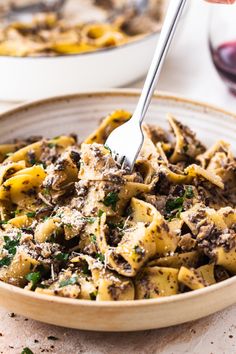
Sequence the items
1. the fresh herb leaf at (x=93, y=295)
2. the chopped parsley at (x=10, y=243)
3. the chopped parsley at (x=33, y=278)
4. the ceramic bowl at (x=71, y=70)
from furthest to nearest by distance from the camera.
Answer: the ceramic bowl at (x=71, y=70) → the chopped parsley at (x=10, y=243) → the chopped parsley at (x=33, y=278) → the fresh herb leaf at (x=93, y=295)

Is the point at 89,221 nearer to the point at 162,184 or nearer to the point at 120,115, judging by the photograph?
the point at 162,184

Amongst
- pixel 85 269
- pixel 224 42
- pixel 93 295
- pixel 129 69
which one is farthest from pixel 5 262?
pixel 224 42

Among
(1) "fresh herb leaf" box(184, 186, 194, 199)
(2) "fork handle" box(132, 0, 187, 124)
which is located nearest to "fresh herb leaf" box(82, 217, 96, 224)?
(1) "fresh herb leaf" box(184, 186, 194, 199)

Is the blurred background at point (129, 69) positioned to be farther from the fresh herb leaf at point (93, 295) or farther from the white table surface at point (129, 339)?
the fresh herb leaf at point (93, 295)

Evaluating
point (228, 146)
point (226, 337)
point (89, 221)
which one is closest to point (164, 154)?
point (228, 146)

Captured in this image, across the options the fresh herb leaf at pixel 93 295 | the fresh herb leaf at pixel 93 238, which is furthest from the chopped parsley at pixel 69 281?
the fresh herb leaf at pixel 93 238

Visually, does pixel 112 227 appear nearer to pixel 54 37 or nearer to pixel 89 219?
pixel 89 219
